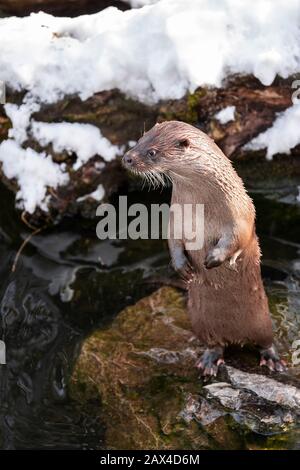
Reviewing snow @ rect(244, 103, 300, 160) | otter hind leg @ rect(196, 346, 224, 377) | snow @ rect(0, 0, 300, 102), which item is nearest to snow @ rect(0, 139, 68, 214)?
snow @ rect(0, 0, 300, 102)

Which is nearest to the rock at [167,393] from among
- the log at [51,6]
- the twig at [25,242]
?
the twig at [25,242]

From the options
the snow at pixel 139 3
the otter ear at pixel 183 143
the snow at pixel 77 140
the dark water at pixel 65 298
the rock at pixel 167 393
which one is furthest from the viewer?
the snow at pixel 139 3

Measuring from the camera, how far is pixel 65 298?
173 inches

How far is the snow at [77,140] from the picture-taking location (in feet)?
15.0

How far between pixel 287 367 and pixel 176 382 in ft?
1.77

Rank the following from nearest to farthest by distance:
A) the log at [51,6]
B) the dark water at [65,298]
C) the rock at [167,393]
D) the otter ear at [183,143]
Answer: the otter ear at [183,143] < the rock at [167,393] < the dark water at [65,298] < the log at [51,6]

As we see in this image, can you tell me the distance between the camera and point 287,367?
3.74m

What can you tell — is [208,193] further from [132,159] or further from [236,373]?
[236,373]

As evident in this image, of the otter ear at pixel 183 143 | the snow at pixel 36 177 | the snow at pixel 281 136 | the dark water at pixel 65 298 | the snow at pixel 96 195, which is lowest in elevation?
the dark water at pixel 65 298

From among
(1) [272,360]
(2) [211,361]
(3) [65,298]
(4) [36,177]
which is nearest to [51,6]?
(4) [36,177]

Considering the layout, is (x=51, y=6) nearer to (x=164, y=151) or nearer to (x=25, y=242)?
(x=25, y=242)

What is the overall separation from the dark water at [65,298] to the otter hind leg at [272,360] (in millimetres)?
208

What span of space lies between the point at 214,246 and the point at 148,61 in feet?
5.72

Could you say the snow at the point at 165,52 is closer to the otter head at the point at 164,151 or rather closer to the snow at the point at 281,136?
the snow at the point at 281,136
